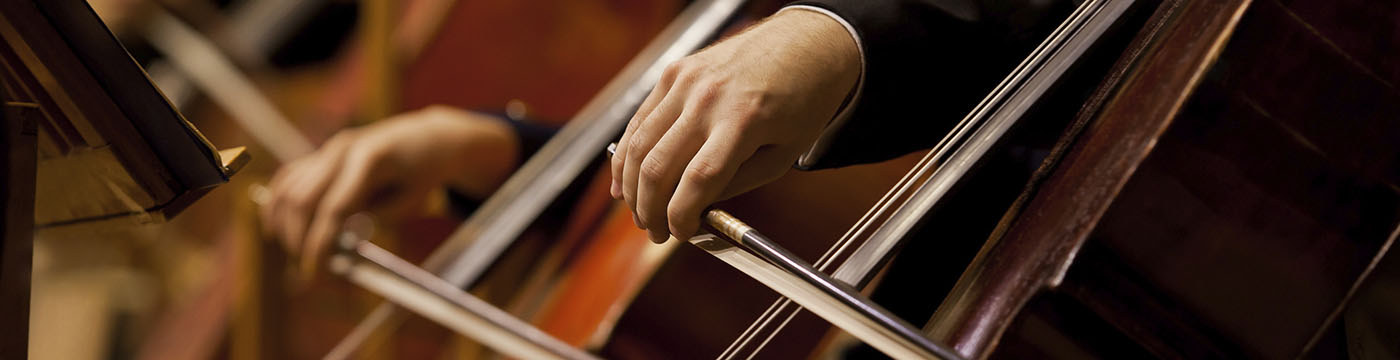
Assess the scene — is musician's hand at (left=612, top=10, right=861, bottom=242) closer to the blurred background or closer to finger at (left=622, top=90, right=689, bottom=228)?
finger at (left=622, top=90, right=689, bottom=228)

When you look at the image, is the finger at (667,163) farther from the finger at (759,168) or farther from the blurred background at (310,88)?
the blurred background at (310,88)

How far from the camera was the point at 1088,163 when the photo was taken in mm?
395

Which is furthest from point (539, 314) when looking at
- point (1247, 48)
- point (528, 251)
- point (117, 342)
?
point (117, 342)

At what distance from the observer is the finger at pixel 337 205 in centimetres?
78

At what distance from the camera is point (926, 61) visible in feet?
1.76

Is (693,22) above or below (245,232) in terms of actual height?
above

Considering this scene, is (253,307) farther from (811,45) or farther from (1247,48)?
(1247,48)

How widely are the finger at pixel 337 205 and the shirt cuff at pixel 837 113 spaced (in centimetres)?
38

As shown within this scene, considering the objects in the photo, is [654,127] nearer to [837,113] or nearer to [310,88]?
[837,113]

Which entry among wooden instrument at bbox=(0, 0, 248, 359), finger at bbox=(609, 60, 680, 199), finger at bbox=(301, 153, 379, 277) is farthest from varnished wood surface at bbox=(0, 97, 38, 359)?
finger at bbox=(301, 153, 379, 277)

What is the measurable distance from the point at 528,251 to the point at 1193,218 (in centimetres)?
70

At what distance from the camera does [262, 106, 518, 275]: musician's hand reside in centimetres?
83

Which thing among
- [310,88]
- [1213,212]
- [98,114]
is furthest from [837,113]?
[310,88]

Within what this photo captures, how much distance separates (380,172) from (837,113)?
0.48 m
